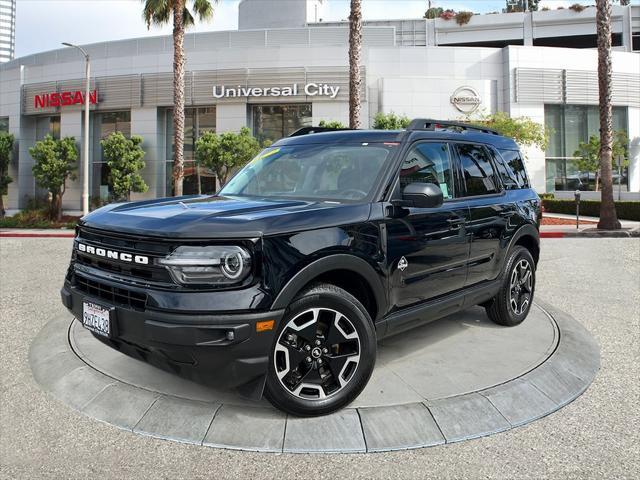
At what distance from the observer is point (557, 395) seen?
348 cm

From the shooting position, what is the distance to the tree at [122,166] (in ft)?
86.4

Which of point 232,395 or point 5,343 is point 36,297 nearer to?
point 5,343

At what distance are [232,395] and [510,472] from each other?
182 centimetres

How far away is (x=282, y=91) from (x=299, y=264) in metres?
26.0

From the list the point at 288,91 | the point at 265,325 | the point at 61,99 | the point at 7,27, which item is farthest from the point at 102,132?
the point at 7,27

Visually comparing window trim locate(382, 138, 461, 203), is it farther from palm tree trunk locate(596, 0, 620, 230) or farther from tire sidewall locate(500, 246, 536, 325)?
palm tree trunk locate(596, 0, 620, 230)

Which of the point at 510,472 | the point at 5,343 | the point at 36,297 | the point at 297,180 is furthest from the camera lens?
the point at 36,297

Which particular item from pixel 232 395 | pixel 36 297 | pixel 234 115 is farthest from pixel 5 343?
pixel 234 115

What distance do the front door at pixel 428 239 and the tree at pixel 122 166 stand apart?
25.2 metres

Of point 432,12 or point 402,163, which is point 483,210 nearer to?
point 402,163

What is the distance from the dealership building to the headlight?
25.6m

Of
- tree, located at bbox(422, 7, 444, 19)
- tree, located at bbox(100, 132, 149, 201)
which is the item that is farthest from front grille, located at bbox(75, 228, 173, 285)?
tree, located at bbox(422, 7, 444, 19)

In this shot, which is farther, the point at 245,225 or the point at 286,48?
the point at 286,48

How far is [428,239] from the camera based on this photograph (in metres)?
3.65
